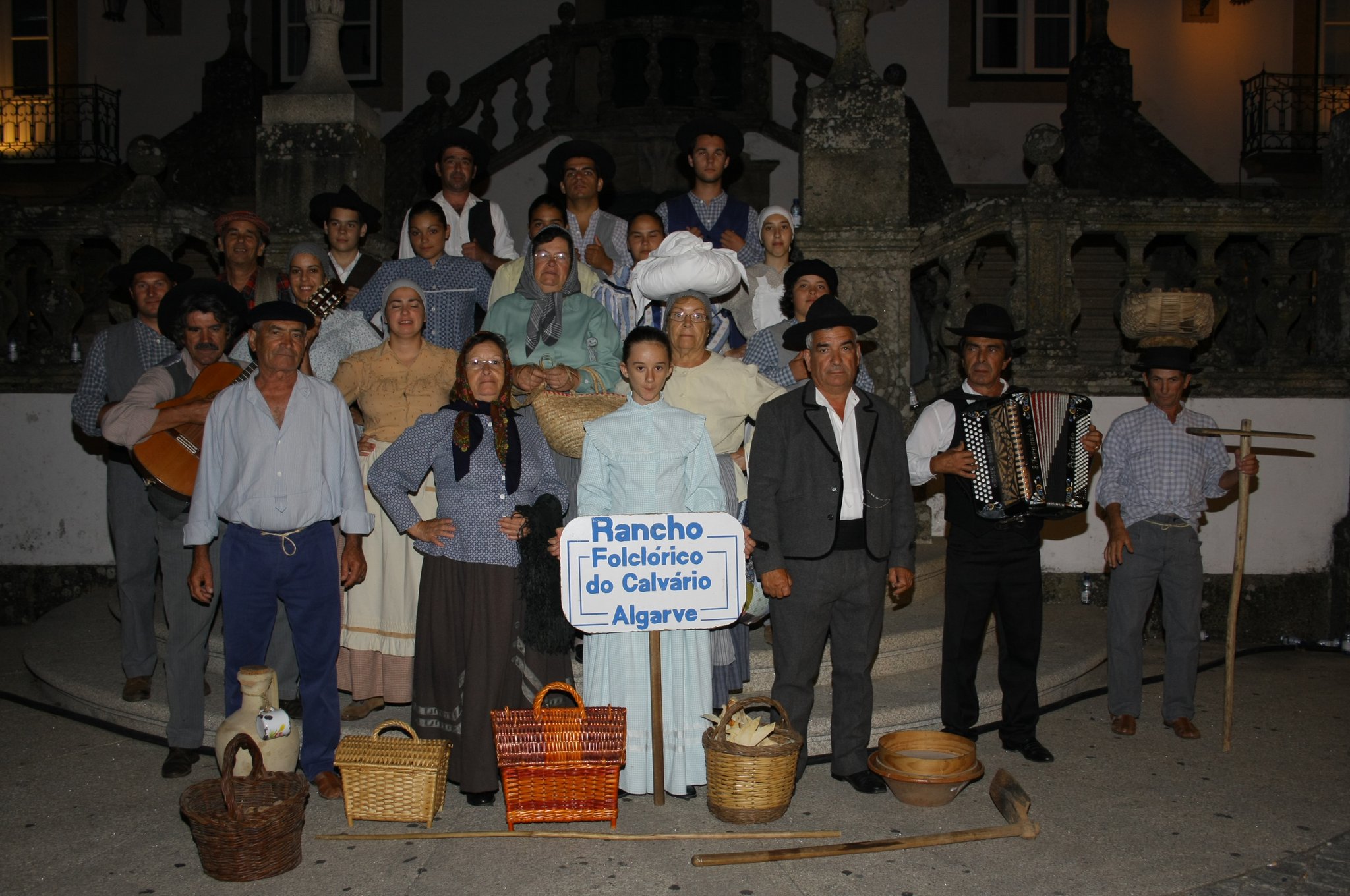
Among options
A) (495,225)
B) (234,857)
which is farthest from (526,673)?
(495,225)

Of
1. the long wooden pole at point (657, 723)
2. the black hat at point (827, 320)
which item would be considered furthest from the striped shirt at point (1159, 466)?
the long wooden pole at point (657, 723)

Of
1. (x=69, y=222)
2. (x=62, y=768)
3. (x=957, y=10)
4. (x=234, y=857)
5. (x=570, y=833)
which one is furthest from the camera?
(x=957, y=10)

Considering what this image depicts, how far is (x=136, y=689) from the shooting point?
665 cm

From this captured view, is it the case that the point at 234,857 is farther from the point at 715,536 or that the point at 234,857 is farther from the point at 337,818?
the point at 715,536

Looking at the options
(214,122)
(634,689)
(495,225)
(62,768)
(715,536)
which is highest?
(214,122)

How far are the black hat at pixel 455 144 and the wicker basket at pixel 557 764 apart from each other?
415 centimetres

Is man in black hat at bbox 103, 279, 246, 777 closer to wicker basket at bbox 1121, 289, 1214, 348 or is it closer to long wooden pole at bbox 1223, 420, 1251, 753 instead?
long wooden pole at bbox 1223, 420, 1251, 753

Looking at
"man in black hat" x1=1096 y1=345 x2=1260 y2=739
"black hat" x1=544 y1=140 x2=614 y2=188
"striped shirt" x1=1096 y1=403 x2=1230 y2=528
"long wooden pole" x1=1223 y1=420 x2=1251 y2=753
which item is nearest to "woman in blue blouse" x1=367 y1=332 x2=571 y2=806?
"black hat" x1=544 y1=140 x2=614 y2=188

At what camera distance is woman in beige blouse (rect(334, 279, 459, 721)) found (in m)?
6.14

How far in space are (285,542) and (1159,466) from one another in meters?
4.66

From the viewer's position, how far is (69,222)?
8.93 meters

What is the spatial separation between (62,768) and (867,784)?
4060 millimetres

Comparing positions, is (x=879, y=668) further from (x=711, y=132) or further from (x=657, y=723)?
(x=711, y=132)

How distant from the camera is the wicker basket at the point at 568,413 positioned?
5859 mm
